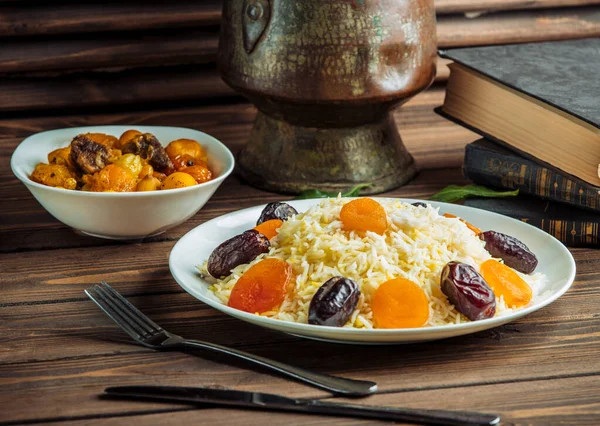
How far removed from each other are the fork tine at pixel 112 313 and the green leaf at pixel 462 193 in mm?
600

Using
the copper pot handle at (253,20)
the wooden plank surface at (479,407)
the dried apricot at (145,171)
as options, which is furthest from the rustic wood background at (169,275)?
the copper pot handle at (253,20)

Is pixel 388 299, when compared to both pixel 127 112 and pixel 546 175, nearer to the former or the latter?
pixel 546 175

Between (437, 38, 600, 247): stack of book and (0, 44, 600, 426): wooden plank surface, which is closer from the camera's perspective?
(0, 44, 600, 426): wooden plank surface

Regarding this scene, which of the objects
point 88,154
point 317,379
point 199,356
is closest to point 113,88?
point 88,154

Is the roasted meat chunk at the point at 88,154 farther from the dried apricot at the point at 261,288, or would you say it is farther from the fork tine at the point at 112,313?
the dried apricot at the point at 261,288

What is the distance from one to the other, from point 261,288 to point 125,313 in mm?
175

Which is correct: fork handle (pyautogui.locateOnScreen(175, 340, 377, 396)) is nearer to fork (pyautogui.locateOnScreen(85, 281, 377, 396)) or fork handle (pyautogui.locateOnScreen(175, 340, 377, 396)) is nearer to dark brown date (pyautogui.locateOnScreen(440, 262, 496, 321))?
fork (pyautogui.locateOnScreen(85, 281, 377, 396))

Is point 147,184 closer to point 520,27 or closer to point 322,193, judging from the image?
point 322,193

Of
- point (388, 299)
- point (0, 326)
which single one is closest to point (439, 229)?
point (388, 299)

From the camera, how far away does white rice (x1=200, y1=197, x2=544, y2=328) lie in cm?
94

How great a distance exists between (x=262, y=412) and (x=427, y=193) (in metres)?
0.71

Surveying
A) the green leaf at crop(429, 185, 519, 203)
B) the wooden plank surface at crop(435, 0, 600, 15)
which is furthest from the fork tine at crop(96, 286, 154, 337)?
the wooden plank surface at crop(435, 0, 600, 15)

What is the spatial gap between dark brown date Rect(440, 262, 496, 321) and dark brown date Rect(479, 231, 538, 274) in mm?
141

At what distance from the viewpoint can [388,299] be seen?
0.91m
